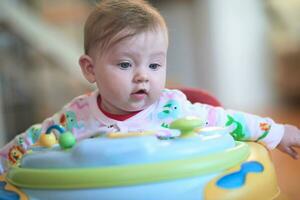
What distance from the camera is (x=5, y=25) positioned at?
263 centimetres

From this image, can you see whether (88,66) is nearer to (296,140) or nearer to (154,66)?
(154,66)

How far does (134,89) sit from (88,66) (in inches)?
4.9

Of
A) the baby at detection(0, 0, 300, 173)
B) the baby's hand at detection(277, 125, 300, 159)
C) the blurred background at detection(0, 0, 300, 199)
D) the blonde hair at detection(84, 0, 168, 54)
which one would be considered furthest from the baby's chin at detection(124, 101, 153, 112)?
the blurred background at detection(0, 0, 300, 199)

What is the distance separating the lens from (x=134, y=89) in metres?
0.82

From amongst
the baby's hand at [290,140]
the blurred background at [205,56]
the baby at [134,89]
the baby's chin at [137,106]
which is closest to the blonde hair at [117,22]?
the baby at [134,89]

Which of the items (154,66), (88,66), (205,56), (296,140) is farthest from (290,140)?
(205,56)

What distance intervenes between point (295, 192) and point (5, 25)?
1780 millimetres

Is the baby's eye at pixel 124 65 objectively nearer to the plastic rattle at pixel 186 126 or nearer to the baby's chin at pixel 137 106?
the baby's chin at pixel 137 106

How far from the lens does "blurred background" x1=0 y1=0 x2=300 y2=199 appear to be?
271cm

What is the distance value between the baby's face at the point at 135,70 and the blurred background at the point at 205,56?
183 cm

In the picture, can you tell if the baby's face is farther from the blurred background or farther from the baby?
the blurred background

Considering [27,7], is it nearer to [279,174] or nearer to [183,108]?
[279,174]

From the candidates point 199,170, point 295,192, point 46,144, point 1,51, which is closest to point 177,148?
point 199,170

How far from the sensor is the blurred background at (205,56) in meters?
2.71
